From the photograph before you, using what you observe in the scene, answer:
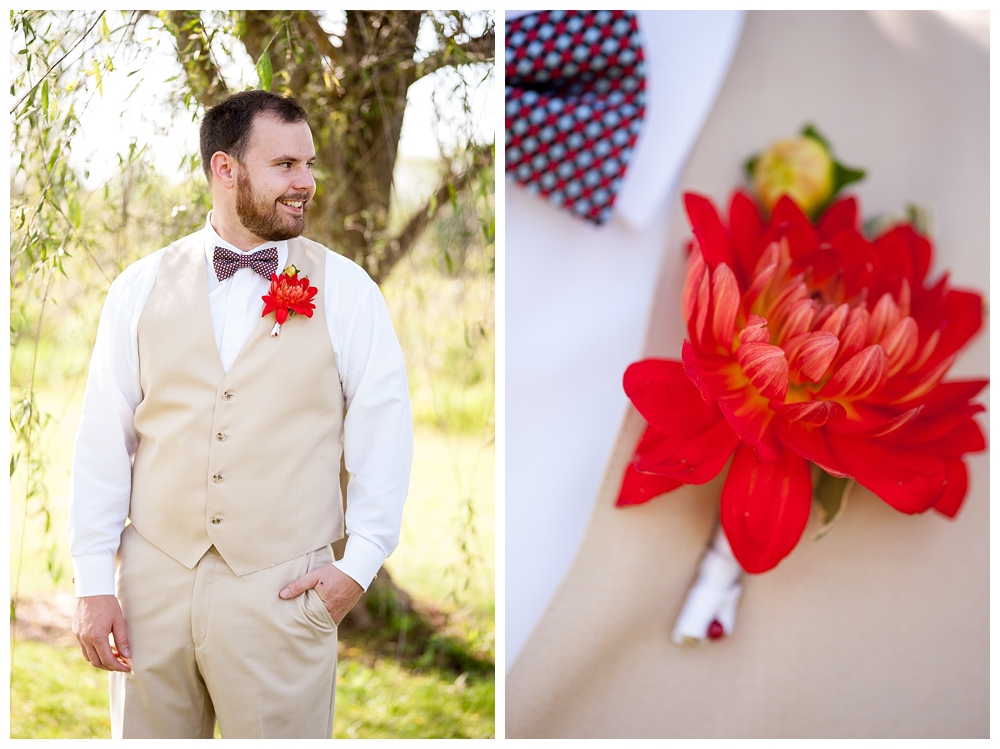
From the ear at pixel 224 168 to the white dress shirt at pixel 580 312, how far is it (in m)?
0.35

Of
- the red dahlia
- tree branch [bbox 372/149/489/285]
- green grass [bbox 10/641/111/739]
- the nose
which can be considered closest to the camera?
the red dahlia

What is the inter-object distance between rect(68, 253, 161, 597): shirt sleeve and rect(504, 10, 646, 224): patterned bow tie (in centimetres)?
48

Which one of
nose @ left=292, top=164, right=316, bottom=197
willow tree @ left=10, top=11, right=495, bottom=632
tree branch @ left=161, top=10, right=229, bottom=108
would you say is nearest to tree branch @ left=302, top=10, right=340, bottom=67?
willow tree @ left=10, top=11, right=495, bottom=632

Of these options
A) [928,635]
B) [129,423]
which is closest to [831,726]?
[928,635]

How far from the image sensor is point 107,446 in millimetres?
878

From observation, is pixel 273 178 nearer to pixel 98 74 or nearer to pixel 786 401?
pixel 98 74

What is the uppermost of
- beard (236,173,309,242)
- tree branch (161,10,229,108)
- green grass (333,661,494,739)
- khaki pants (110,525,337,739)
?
tree branch (161,10,229,108)

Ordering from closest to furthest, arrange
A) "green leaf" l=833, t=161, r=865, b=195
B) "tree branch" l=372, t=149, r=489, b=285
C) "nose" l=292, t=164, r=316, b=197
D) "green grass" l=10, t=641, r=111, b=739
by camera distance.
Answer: "nose" l=292, t=164, r=316, b=197 < "green leaf" l=833, t=161, r=865, b=195 < "green grass" l=10, t=641, r=111, b=739 < "tree branch" l=372, t=149, r=489, b=285

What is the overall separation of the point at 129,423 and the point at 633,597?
2.08 ft

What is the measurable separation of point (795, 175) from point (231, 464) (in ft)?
2.57

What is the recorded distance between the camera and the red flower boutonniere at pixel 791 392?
79 centimetres

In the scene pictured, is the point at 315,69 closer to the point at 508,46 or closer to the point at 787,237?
the point at 508,46

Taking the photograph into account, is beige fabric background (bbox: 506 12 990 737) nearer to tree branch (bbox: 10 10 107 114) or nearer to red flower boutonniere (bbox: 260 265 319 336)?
red flower boutonniere (bbox: 260 265 319 336)

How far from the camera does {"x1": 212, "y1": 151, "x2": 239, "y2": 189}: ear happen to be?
34.8 inches
